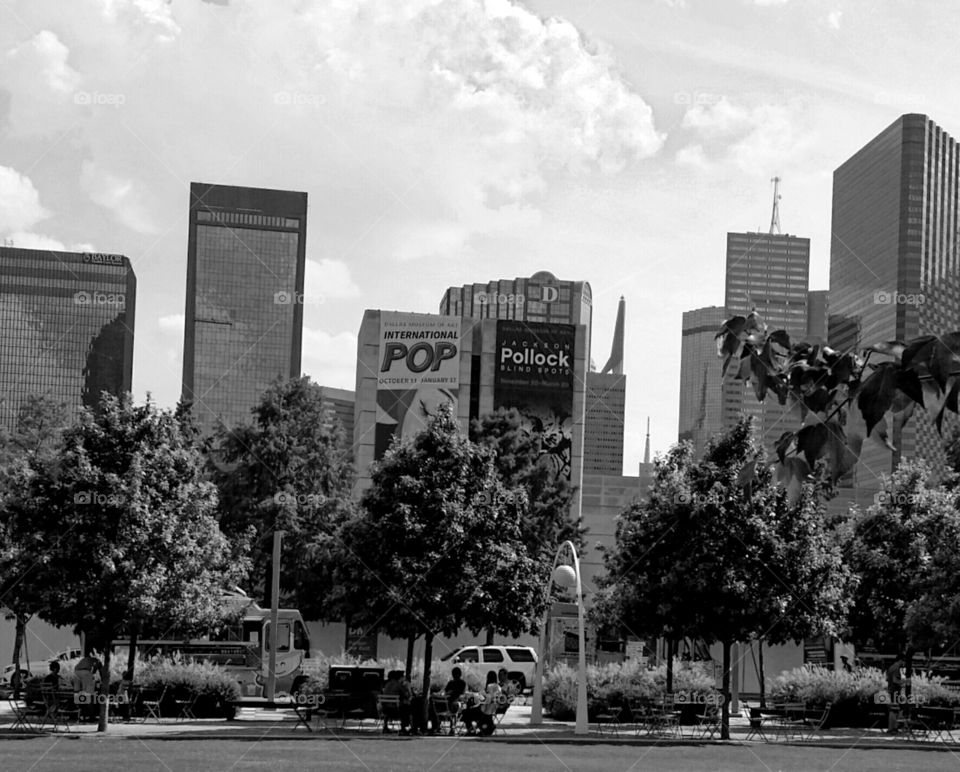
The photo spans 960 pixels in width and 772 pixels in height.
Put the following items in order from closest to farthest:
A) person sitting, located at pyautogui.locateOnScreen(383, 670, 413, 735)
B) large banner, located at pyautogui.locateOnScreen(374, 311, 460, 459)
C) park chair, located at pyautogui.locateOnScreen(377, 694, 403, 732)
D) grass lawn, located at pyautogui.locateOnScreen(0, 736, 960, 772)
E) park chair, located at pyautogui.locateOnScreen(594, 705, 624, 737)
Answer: grass lawn, located at pyautogui.locateOnScreen(0, 736, 960, 772)
person sitting, located at pyautogui.locateOnScreen(383, 670, 413, 735)
park chair, located at pyautogui.locateOnScreen(377, 694, 403, 732)
park chair, located at pyautogui.locateOnScreen(594, 705, 624, 737)
large banner, located at pyautogui.locateOnScreen(374, 311, 460, 459)

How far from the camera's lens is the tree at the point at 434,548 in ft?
116

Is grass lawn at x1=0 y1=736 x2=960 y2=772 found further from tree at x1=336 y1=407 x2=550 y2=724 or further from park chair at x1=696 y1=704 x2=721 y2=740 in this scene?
tree at x1=336 y1=407 x2=550 y2=724

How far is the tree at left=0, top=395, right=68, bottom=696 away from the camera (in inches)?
1315

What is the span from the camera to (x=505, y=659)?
54750mm

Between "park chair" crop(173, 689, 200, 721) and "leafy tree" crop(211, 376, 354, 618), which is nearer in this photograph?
"park chair" crop(173, 689, 200, 721)

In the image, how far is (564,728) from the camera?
3503 centimetres

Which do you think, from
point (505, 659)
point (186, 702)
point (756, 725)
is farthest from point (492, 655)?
point (186, 702)

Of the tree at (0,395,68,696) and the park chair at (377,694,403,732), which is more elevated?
the tree at (0,395,68,696)

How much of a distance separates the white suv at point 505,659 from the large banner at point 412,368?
40.4 m

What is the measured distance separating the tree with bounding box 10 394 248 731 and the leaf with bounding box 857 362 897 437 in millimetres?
29912

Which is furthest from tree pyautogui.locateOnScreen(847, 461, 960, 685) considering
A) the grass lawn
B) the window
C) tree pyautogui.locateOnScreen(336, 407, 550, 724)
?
the grass lawn

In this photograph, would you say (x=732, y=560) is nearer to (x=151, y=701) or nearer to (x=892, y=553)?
(x=151, y=701)

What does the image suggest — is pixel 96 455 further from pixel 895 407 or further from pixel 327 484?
pixel 327 484

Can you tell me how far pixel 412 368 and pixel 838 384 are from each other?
9297 cm
